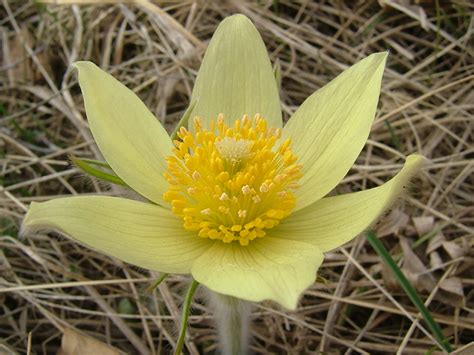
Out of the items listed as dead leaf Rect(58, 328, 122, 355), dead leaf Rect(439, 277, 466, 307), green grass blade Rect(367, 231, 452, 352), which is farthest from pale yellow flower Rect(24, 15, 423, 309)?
dead leaf Rect(439, 277, 466, 307)

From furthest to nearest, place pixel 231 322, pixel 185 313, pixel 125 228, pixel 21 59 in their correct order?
pixel 21 59, pixel 231 322, pixel 125 228, pixel 185 313

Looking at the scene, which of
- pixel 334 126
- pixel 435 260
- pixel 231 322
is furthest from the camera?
pixel 435 260

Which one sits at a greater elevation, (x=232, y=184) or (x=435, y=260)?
(x=232, y=184)

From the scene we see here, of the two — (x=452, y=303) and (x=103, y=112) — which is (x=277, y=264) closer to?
(x=103, y=112)

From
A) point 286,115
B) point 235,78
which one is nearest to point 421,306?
point 235,78

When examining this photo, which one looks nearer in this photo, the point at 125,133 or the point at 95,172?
the point at 95,172

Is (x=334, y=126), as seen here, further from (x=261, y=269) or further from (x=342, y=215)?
(x=261, y=269)

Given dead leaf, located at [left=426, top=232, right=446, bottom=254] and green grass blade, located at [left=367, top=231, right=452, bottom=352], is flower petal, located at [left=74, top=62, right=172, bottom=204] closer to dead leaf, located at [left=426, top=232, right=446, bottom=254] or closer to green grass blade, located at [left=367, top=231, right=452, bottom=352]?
green grass blade, located at [left=367, top=231, right=452, bottom=352]
